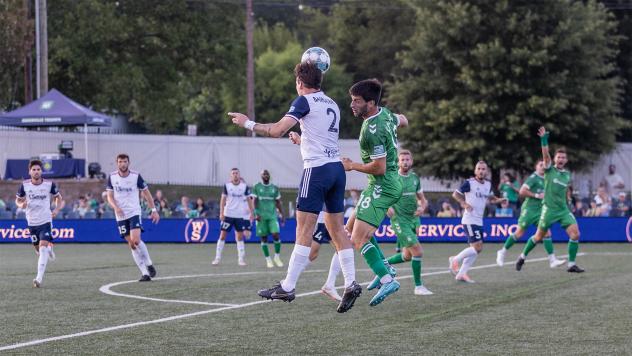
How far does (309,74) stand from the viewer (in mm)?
11453

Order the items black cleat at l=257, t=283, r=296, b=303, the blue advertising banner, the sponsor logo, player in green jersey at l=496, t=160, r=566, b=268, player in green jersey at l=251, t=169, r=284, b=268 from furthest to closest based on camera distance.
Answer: the sponsor logo → the blue advertising banner → player in green jersey at l=251, t=169, r=284, b=268 → player in green jersey at l=496, t=160, r=566, b=268 → black cleat at l=257, t=283, r=296, b=303

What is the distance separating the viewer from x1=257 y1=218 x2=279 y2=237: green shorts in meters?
26.6

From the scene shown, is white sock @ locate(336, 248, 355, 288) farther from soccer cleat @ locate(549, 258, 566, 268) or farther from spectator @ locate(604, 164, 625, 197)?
spectator @ locate(604, 164, 625, 197)

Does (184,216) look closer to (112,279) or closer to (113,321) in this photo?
(112,279)

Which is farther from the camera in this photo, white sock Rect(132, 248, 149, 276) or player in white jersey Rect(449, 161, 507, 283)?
white sock Rect(132, 248, 149, 276)

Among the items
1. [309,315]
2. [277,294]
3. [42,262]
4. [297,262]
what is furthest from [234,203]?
[277,294]

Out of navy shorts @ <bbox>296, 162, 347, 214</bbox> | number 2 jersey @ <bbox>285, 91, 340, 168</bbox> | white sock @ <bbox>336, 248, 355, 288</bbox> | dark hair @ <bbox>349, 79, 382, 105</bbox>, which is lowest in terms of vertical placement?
white sock @ <bbox>336, 248, 355, 288</bbox>

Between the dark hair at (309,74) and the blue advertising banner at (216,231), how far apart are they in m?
22.8

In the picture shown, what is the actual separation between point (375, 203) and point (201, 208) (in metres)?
24.8

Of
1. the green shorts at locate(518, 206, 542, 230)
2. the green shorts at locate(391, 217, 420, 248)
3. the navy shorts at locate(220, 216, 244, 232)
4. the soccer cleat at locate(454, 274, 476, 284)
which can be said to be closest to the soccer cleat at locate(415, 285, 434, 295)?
the green shorts at locate(391, 217, 420, 248)

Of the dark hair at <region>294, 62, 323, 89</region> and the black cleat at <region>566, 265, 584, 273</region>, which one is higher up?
the dark hair at <region>294, 62, 323, 89</region>

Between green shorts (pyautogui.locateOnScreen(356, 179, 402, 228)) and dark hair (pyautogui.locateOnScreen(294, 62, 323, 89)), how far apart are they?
1.68 m

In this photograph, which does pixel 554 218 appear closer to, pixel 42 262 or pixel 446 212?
pixel 42 262

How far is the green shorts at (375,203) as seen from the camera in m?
12.6
